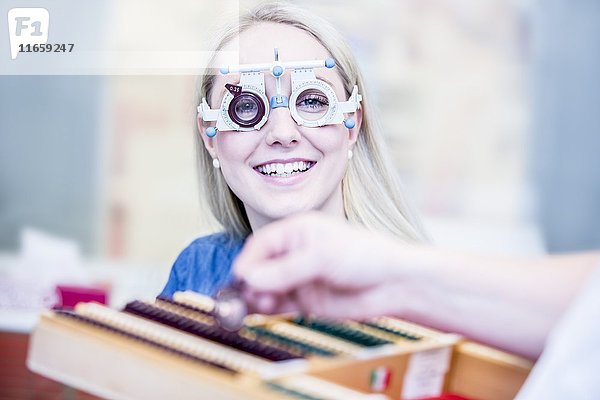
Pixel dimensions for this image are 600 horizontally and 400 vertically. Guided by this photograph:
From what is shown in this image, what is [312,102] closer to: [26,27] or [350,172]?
[350,172]

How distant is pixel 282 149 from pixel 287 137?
0.11 ft

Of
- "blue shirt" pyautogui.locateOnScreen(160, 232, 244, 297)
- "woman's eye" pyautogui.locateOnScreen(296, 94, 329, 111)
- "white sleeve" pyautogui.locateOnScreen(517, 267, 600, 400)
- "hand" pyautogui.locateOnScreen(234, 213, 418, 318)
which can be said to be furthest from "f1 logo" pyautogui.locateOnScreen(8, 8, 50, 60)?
"white sleeve" pyautogui.locateOnScreen(517, 267, 600, 400)

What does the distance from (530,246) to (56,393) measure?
→ 7.02 feet

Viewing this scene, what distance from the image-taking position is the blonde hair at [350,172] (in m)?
2.09

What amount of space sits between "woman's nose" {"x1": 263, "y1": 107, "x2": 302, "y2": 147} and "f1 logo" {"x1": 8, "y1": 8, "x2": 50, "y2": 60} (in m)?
0.77

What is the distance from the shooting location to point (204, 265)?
2.17 meters

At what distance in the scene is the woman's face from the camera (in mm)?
1996

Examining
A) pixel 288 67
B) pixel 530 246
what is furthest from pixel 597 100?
pixel 288 67

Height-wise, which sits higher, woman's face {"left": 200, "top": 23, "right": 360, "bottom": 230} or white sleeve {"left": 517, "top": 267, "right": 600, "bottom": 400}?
woman's face {"left": 200, "top": 23, "right": 360, "bottom": 230}

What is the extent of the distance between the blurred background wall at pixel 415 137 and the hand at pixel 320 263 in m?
3.23

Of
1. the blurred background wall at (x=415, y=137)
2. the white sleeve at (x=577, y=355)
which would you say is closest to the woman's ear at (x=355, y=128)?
the white sleeve at (x=577, y=355)

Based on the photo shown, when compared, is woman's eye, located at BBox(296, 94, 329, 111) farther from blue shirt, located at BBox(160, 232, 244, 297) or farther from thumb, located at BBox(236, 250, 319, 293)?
thumb, located at BBox(236, 250, 319, 293)

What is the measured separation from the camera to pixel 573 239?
167 inches

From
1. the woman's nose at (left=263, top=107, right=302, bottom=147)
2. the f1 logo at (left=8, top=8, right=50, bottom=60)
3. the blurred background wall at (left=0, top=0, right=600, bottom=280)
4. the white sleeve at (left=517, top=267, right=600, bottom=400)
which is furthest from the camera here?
the blurred background wall at (left=0, top=0, right=600, bottom=280)
